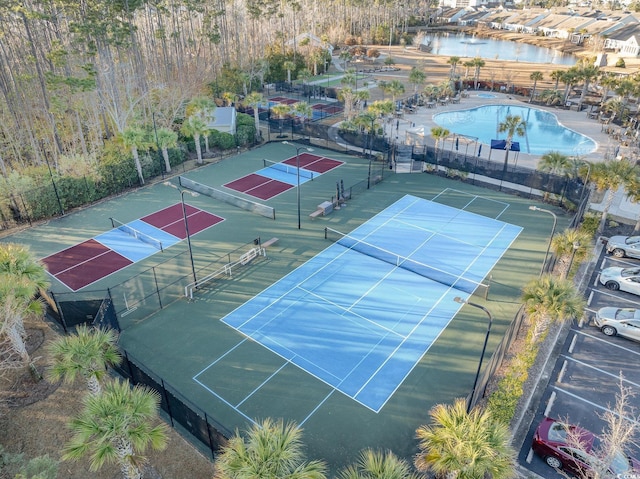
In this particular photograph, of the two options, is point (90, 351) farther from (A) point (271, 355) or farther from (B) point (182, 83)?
(B) point (182, 83)

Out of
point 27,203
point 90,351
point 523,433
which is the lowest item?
point 523,433

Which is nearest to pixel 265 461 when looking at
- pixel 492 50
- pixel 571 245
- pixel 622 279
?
pixel 571 245

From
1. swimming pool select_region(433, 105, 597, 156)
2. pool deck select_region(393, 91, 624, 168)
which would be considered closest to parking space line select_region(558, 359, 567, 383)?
pool deck select_region(393, 91, 624, 168)

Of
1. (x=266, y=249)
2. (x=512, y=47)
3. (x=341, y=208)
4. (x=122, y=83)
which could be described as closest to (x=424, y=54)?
(x=512, y=47)

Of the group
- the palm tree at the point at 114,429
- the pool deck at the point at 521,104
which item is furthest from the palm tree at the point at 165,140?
the palm tree at the point at 114,429

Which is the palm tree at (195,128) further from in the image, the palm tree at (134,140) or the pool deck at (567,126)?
the pool deck at (567,126)
